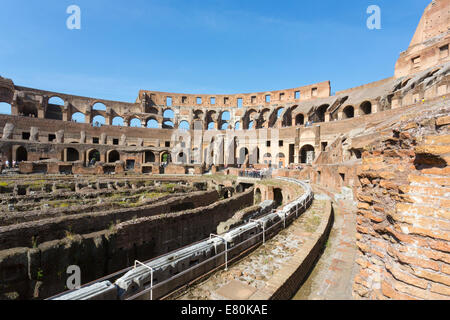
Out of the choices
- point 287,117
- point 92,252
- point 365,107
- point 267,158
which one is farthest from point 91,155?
point 365,107

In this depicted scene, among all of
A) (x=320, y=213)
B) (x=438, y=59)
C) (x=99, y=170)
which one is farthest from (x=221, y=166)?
(x=438, y=59)

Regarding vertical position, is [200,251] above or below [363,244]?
below

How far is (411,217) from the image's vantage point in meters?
2.57

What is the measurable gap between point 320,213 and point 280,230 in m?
2.46

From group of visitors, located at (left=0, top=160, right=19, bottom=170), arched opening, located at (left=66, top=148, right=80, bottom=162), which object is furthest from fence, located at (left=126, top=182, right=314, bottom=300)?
arched opening, located at (left=66, top=148, right=80, bottom=162)

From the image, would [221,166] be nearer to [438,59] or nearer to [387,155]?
[387,155]

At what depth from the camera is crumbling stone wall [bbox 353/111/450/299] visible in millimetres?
2355

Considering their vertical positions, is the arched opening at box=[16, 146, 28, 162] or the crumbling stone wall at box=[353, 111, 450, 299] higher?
the arched opening at box=[16, 146, 28, 162]

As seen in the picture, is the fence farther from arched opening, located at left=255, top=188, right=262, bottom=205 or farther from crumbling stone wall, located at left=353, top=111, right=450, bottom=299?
arched opening, located at left=255, top=188, right=262, bottom=205

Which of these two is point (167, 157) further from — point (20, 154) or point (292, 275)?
point (292, 275)

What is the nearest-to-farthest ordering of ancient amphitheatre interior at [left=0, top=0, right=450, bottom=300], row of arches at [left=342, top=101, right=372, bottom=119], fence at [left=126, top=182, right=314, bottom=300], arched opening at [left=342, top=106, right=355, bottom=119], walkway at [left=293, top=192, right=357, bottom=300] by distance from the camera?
1. ancient amphitheatre interior at [left=0, top=0, right=450, bottom=300]
2. fence at [left=126, top=182, right=314, bottom=300]
3. walkway at [left=293, top=192, right=357, bottom=300]
4. row of arches at [left=342, top=101, right=372, bottom=119]
5. arched opening at [left=342, top=106, right=355, bottom=119]

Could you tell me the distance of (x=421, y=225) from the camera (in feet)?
8.13

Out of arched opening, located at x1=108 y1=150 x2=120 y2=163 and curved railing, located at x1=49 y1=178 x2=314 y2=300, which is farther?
arched opening, located at x1=108 y1=150 x2=120 y2=163

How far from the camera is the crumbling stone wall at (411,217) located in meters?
2.36
